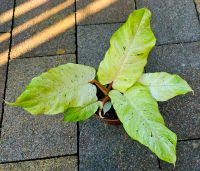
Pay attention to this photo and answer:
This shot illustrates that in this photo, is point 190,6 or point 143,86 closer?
point 143,86

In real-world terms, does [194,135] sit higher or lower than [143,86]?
lower

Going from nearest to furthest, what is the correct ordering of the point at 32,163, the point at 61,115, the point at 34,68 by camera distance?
the point at 32,163 → the point at 61,115 → the point at 34,68

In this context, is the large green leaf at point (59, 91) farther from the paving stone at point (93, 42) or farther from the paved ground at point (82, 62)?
the paving stone at point (93, 42)

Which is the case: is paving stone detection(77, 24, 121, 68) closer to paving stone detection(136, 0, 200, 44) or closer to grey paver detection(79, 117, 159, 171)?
paving stone detection(136, 0, 200, 44)

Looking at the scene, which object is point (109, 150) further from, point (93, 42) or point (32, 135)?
point (93, 42)

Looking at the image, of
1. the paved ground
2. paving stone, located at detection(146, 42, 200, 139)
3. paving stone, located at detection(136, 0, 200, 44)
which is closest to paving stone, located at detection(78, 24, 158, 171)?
the paved ground

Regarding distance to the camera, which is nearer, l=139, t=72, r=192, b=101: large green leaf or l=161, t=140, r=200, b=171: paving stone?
l=139, t=72, r=192, b=101: large green leaf

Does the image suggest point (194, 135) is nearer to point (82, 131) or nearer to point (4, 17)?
point (82, 131)

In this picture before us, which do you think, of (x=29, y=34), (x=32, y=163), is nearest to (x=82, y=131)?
(x=32, y=163)
